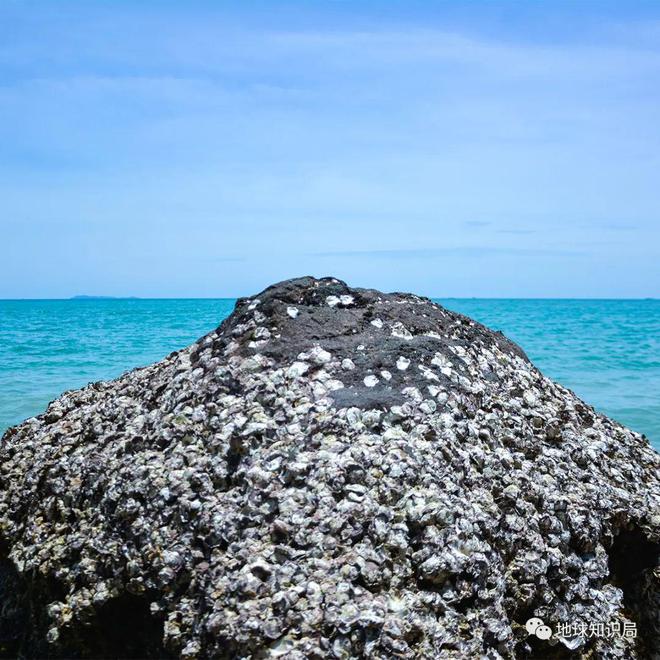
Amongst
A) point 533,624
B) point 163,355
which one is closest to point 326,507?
point 533,624

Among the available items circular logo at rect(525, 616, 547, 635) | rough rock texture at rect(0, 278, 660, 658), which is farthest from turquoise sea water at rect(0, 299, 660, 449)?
circular logo at rect(525, 616, 547, 635)

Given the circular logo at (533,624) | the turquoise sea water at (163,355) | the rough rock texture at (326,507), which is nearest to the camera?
the rough rock texture at (326,507)

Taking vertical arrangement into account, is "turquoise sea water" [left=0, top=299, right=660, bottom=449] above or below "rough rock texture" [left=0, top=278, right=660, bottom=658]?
below

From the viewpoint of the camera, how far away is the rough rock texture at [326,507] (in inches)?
135

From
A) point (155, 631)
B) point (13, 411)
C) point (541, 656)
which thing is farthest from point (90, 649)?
point (13, 411)

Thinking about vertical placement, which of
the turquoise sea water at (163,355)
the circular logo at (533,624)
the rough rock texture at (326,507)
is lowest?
the turquoise sea water at (163,355)

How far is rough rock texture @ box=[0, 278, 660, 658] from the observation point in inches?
135

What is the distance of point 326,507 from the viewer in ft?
11.9

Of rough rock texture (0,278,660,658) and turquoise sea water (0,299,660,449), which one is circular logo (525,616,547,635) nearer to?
rough rock texture (0,278,660,658)

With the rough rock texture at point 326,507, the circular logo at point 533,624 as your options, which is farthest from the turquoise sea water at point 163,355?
the circular logo at point 533,624

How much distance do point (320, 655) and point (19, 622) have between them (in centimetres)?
230

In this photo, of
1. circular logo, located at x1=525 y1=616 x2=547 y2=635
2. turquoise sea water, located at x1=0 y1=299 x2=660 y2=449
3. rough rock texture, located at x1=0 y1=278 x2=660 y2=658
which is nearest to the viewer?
rough rock texture, located at x1=0 y1=278 x2=660 y2=658

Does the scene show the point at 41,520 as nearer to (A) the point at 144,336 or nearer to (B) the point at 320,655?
(B) the point at 320,655

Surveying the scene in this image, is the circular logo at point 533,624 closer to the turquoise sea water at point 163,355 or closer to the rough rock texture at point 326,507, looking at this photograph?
the rough rock texture at point 326,507
